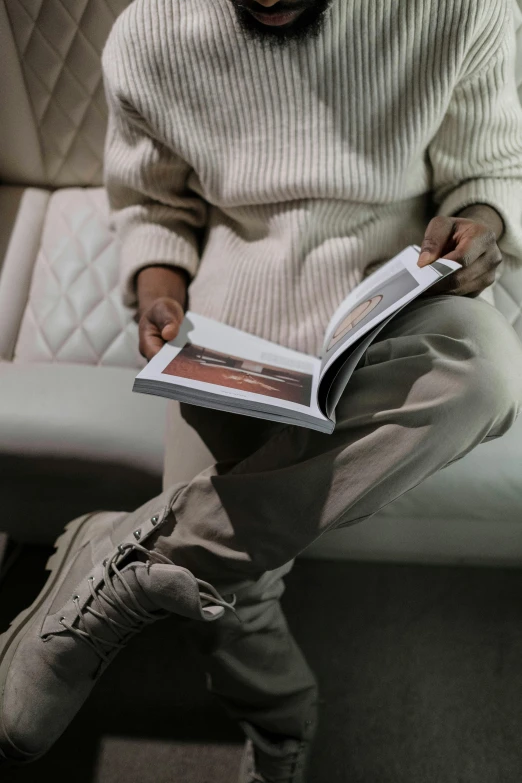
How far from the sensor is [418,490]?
83 centimetres

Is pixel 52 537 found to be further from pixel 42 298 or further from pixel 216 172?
pixel 216 172

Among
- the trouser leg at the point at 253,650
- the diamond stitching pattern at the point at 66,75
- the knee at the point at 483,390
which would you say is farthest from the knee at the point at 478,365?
the diamond stitching pattern at the point at 66,75

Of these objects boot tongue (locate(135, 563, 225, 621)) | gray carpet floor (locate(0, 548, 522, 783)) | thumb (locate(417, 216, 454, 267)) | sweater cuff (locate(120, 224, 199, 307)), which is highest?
thumb (locate(417, 216, 454, 267))

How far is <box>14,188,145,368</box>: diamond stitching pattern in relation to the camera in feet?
A: 3.25

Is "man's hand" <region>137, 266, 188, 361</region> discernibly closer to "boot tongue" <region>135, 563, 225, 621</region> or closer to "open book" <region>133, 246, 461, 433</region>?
"open book" <region>133, 246, 461, 433</region>

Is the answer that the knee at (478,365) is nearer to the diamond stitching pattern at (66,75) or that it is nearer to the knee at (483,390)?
the knee at (483,390)

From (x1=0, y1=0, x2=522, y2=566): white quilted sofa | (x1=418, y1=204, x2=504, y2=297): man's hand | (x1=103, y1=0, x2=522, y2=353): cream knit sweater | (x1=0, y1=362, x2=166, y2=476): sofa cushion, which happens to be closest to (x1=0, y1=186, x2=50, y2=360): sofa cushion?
(x1=0, y1=0, x2=522, y2=566): white quilted sofa

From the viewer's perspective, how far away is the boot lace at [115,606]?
0.70 meters

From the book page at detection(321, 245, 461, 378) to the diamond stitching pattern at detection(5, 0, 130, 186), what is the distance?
58cm

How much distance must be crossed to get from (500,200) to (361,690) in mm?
771

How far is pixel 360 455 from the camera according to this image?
62 centimetres

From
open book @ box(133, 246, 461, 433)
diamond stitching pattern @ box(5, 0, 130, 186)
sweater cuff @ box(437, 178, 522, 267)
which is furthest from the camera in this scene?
diamond stitching pattern @ box(5, 0, 130, 186)

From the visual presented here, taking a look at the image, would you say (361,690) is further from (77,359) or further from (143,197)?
(143,197)

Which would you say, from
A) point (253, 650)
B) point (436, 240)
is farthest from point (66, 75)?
point (253, 650)
